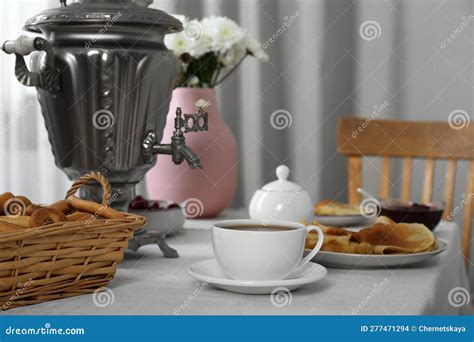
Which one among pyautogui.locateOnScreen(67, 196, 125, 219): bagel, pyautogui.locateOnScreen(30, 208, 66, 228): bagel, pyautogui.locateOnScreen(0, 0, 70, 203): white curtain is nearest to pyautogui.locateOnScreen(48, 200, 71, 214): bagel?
pyautogui.locateOnScreen(67, 196, 125, 219): bagel

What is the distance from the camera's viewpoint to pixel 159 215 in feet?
4.32

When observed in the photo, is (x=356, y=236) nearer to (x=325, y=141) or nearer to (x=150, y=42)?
(x=150, y=42)

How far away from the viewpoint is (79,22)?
1.14 metres

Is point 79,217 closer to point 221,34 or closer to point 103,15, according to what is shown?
point 103,15

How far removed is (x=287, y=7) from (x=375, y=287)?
1.73m
